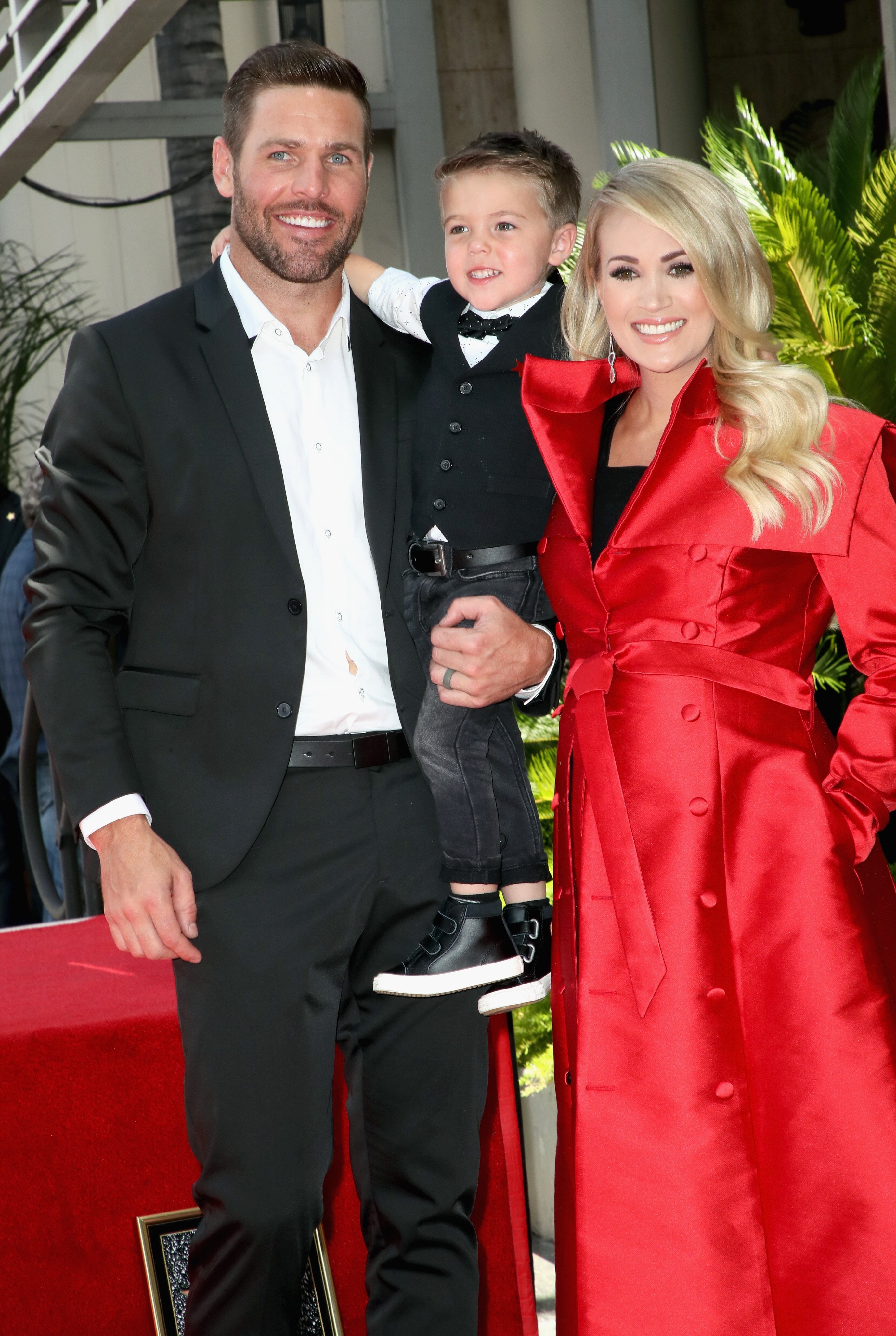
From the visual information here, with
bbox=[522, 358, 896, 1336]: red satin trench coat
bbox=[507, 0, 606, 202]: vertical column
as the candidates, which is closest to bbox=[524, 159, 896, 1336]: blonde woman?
bbox=[522, 358, 896, 1336]: red satin trench coat

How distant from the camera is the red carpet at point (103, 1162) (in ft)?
8.52

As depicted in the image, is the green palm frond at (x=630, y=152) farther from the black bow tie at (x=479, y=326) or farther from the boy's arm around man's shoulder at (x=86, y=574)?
the boy's arm around man's shoulder at (x=86, y=574)

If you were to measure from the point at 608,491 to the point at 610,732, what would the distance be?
0.44 metres

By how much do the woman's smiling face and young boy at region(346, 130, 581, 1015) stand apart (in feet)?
0.83

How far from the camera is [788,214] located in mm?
3609

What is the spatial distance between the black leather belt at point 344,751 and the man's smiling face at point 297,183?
0.76 metres

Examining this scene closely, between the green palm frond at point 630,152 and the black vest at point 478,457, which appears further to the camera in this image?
the green palm frond at point 630,152

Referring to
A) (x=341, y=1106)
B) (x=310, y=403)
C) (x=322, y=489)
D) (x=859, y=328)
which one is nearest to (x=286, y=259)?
(x=310, y=403)

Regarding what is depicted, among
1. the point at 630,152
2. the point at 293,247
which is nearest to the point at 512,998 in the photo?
the point at 293,247

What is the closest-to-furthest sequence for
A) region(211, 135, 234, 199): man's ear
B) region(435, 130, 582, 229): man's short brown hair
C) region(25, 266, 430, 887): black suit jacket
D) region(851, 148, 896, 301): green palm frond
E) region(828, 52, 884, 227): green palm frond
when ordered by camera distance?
region(25, 266, 430, 887): black suit jacket → region(211, 135, 234, 199): man's ear → region(435, 130, 582, 229): man's short brown hair → region(851, 148, 896, 301): green palm frond → region(828, 52, 884, 227): green palm frond

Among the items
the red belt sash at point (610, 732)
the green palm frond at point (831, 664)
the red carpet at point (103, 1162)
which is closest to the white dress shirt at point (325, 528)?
the red belt sash at point (610, 732)

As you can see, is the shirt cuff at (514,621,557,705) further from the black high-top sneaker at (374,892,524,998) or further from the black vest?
the black high-top sneaker at (374,892,524,998)

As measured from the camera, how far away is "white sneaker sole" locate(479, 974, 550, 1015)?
2334mm

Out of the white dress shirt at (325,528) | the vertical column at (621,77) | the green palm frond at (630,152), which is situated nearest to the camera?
the white dress shirt at (325,528)
